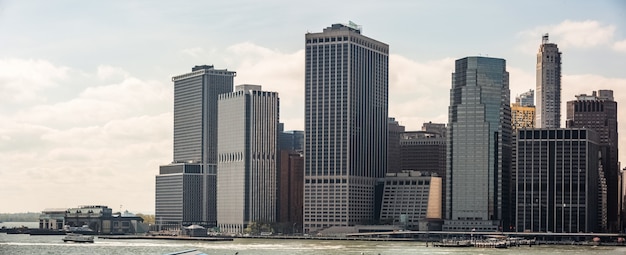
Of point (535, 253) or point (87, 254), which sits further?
point (535, 253)

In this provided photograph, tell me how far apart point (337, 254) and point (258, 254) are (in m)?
10.8

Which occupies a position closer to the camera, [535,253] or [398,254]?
[398,254]

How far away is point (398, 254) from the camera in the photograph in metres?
164

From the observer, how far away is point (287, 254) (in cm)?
16225

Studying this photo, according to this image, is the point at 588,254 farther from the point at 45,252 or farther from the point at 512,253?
the point at 45,252

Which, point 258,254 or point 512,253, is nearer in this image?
point 258,254

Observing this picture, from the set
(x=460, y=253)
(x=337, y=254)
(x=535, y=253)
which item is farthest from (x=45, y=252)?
(x=535, y=253)

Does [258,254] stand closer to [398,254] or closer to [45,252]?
[398,254]

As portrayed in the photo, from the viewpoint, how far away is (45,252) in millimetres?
167000

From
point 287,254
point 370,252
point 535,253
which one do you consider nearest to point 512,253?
point 535,253

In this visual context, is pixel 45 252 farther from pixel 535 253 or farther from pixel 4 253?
pixel 535 253

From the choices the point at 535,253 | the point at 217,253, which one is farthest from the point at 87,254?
the point at 535,253

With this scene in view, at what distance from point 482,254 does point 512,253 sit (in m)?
7.73

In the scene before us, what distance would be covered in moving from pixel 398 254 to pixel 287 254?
14886 millimetres
